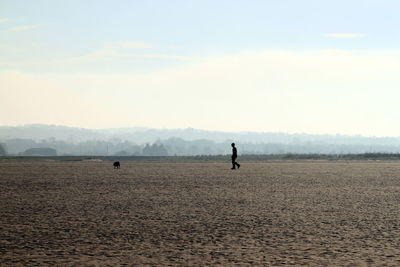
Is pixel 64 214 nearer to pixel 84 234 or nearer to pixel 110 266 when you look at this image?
pixel 84 234

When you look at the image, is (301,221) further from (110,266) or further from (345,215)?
(110,266)

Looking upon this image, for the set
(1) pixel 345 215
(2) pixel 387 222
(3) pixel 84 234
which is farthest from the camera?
(1) pixel 345 215

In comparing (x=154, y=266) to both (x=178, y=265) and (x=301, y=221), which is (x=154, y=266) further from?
(x=301, y=221)

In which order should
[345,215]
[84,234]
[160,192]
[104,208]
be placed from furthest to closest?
1. [160,192]
2. [104,208]
3. [345,215]
4. [84,234]

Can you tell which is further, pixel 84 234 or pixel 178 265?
pixel 84 234

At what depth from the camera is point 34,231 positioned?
10.6 m

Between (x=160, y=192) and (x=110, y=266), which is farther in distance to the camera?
(x=160, y=192)

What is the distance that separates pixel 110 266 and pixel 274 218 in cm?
545

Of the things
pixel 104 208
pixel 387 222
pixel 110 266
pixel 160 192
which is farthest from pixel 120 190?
pixel 110 266

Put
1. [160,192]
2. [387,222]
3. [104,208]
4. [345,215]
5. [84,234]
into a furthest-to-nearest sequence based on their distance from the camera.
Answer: [160,192]
[104,208]
[345,215]
[387,222]
[84,234]

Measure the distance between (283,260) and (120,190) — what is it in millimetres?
12447

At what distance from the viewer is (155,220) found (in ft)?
39.9

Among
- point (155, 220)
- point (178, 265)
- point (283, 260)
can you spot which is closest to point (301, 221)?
point (155, 220)

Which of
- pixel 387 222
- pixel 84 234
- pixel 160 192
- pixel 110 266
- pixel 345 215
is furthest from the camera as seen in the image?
pixel 160 192
